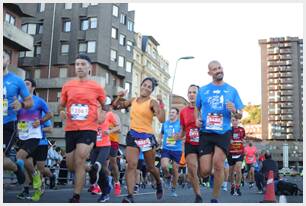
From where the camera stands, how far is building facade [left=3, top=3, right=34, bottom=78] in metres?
31.5

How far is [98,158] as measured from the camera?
361 inches

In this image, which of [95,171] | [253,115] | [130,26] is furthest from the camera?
[253,115]

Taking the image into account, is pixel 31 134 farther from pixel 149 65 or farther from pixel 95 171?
pixel 149 65

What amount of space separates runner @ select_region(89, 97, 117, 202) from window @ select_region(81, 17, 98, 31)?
40.4 meters

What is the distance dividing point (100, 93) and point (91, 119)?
46 centimetres

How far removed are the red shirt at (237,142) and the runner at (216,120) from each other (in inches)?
208

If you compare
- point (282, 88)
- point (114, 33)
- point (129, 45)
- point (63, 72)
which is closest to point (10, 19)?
point (63, 72)

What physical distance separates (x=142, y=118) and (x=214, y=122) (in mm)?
1171

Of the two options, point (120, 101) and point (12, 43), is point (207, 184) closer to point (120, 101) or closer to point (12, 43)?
point (120, 101)

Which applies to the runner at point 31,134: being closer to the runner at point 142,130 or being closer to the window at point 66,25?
the runner at point 142,130

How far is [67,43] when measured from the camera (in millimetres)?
50062

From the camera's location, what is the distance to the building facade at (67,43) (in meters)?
49.2

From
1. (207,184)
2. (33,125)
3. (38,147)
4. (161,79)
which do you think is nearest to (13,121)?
(33,125)

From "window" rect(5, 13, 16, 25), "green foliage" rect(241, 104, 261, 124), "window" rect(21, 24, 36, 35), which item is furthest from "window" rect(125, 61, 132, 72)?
"green foliage" rect(241, 104, 261, 124)
